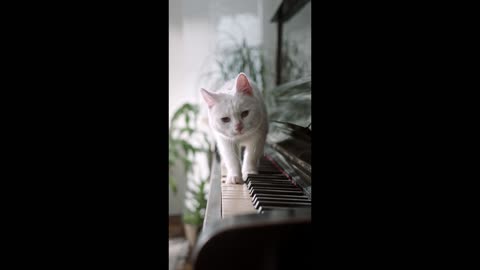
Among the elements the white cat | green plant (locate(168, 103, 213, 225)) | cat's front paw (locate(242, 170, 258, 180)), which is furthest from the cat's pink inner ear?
green plant (locate(168, 103, 213, 225))

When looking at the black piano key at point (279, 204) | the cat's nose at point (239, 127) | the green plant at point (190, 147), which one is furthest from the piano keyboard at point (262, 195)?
the green plant at point (190, 147)

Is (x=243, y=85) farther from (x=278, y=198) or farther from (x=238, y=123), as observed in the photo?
(x=278, y=198)

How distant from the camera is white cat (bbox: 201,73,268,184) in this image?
3.62ft

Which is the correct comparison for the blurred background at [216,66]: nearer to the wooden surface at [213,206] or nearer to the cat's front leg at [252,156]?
the cat's front leg at [252,156]

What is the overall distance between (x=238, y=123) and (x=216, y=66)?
886 millimetres

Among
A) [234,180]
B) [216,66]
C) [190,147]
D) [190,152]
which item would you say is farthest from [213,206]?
[190,152]

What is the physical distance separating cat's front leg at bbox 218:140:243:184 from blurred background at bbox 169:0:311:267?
8.6 inches

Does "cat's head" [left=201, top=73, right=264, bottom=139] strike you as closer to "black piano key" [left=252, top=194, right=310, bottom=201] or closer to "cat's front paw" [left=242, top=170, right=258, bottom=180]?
"cat's front paw" [left=242, top=170, right=258, bottom=180]

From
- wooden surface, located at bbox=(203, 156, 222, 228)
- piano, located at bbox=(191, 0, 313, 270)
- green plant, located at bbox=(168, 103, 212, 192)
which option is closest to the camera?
piano, located at bbox=(191, 0, 313, 270)
